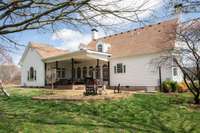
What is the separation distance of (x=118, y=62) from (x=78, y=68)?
7072 millimetres

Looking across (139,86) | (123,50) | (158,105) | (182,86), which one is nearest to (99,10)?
(158,105)

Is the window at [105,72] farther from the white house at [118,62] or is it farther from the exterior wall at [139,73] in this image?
the exterior wall at [139,73]

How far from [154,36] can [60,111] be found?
16699 millimetres

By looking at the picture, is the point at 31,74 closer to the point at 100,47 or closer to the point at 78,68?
the point at 78,68

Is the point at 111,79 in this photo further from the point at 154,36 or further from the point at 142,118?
the point at 142,118

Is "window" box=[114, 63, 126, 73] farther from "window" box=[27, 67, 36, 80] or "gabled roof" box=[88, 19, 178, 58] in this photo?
"window" box=[27, 67, 36, 80]

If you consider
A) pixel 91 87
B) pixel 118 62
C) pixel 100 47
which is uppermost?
pixel 100 47

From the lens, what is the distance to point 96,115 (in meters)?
10.7

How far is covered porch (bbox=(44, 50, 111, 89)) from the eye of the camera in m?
25.9

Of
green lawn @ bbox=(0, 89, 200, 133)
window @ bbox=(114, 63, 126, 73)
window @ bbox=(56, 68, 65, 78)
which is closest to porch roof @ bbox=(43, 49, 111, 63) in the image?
window @ bbox=(114, 63, 126, 73)

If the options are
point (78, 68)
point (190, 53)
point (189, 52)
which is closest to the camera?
point (189, 52)

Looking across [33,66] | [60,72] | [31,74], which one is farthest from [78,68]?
[31,74]

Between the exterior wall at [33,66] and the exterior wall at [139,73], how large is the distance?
887 centimetres

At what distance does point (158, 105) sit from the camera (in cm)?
1329
